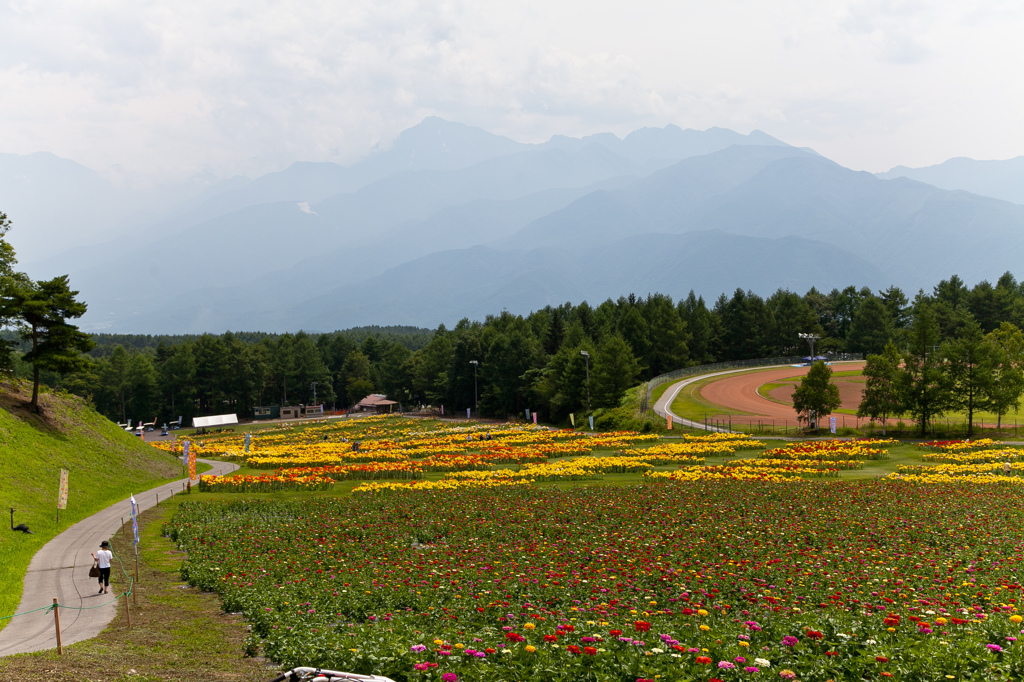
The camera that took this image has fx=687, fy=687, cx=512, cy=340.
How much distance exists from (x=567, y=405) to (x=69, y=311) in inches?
2283

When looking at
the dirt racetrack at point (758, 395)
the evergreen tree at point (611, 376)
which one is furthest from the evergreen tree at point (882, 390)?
the evergreen tree at point (611, 376)

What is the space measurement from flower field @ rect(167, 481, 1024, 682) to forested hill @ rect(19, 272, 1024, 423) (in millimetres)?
62357

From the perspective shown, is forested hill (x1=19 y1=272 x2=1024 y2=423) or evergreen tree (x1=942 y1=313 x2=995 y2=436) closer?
evergreen tree (x1=942 y1=313 x2=995 y2=436)

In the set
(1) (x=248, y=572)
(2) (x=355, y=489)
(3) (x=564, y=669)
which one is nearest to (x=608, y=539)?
(1) (x=248, y=572)

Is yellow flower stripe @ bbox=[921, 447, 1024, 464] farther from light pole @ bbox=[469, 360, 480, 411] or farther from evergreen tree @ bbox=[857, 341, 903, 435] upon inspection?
light pole @ bbox=[469, 360, 480, 411]

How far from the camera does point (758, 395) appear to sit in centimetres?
8919

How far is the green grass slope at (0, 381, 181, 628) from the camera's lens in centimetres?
2248

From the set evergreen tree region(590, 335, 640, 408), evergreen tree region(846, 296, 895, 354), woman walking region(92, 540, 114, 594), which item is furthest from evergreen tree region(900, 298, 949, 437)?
evergreen tree region(846, 296, 895, 354)

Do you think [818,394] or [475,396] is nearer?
[818,394]

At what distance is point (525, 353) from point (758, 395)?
3462cm

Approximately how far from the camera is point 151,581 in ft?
60.1

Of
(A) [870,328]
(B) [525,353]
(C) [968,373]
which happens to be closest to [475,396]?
(B) [525,353]

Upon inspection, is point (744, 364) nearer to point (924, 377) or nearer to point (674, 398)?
point (674, 398)

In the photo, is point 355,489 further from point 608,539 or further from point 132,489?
point 608,539
